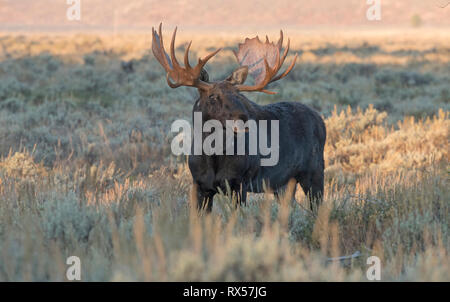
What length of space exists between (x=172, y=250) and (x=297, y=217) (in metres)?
1.65

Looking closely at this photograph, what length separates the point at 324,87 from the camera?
Result: 20.2m

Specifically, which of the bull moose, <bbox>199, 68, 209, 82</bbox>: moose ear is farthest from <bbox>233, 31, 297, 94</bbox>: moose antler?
<bbox>199, 68, 209, 82</bbox>: moose ear

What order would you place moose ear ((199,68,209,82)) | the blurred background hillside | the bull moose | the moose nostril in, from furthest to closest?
the blurred background hillside < moose ear ((199,68,209,82)) < the bull moose < the moose nostril

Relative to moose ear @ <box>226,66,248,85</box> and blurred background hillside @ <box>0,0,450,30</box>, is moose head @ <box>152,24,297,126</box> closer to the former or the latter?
moose ear @ <box>226,66,248,85</box>

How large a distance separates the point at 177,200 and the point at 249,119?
130cm

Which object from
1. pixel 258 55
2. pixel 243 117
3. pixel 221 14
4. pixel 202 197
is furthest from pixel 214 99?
pixel 221 14

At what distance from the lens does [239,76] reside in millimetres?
5383

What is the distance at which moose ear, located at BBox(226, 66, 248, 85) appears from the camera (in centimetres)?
536

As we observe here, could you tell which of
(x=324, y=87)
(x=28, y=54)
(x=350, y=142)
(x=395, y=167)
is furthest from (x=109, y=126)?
(x=28, y=54)

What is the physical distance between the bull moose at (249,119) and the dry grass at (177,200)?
0.23 m

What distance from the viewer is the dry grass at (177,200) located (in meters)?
3.51

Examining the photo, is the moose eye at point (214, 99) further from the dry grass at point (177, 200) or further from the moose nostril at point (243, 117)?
the dry grass at point (177, 200)

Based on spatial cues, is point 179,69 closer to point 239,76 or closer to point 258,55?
point 239,76

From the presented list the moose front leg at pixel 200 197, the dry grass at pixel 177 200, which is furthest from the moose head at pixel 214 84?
the dry grass at pixel 177 200
